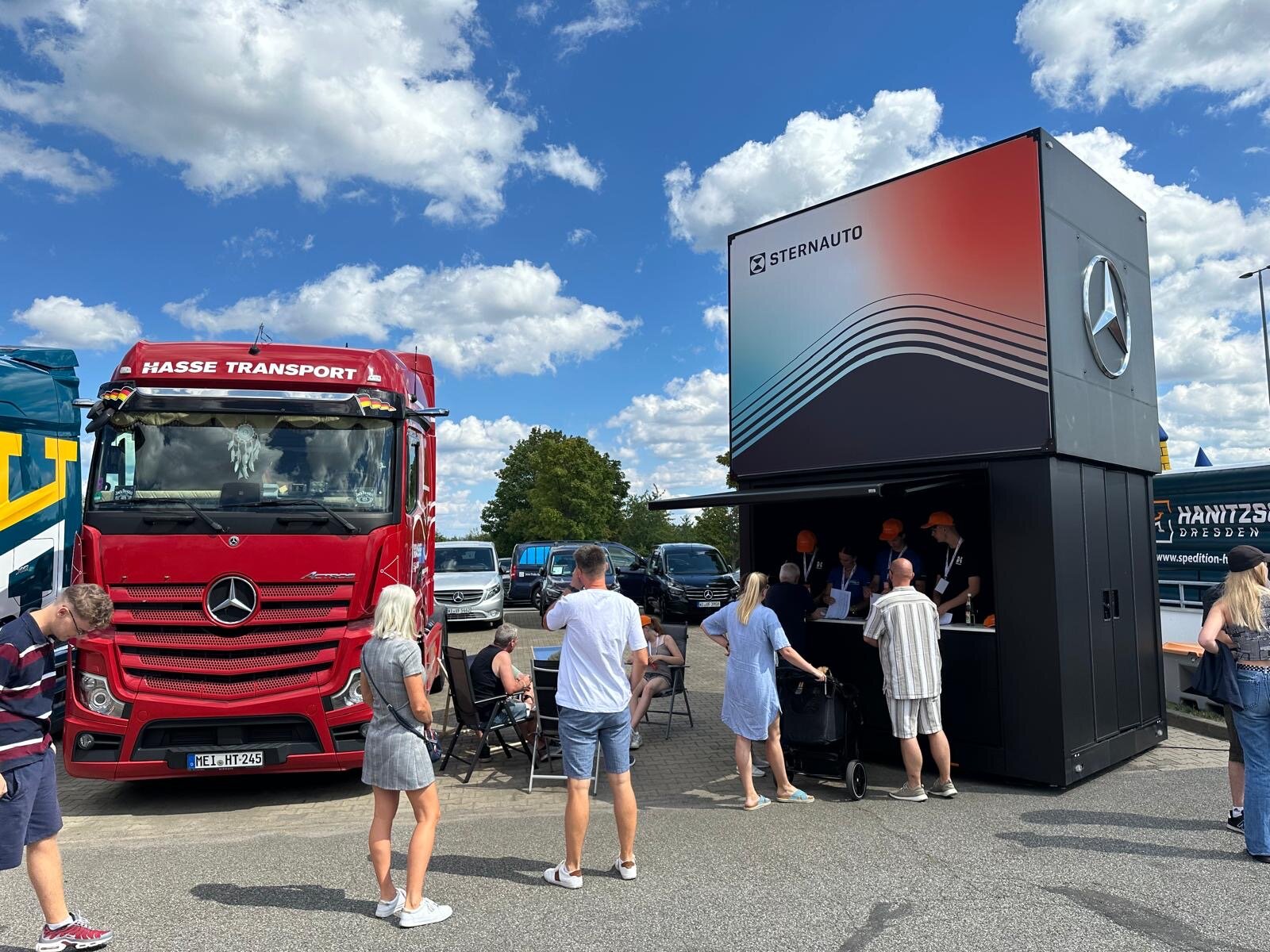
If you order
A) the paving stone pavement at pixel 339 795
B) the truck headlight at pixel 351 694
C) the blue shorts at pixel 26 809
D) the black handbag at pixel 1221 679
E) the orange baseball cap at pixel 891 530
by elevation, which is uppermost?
the orange baseball cap at pixel 891 530

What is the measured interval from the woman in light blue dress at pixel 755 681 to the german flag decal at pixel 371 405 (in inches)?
114

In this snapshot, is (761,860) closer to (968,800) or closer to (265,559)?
(968,800)

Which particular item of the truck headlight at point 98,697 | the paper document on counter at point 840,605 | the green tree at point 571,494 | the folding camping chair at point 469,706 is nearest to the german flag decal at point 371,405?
the folding camping chair at point 469,706

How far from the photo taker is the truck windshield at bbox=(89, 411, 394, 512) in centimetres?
635

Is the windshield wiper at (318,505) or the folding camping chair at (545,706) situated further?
the folding camping chair at (545,706)

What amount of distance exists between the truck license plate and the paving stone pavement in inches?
15.6

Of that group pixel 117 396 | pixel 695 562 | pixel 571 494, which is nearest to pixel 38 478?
pixel 117 396

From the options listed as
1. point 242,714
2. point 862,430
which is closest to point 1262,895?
point 862,430

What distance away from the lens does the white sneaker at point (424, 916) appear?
164 inches

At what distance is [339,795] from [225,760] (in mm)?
1052

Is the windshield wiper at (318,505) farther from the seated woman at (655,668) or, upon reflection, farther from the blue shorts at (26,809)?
the seated woman at (655,668)

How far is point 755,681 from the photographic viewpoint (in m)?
6.20

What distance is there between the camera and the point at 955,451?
701cm

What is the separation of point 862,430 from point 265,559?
4.86 metres
